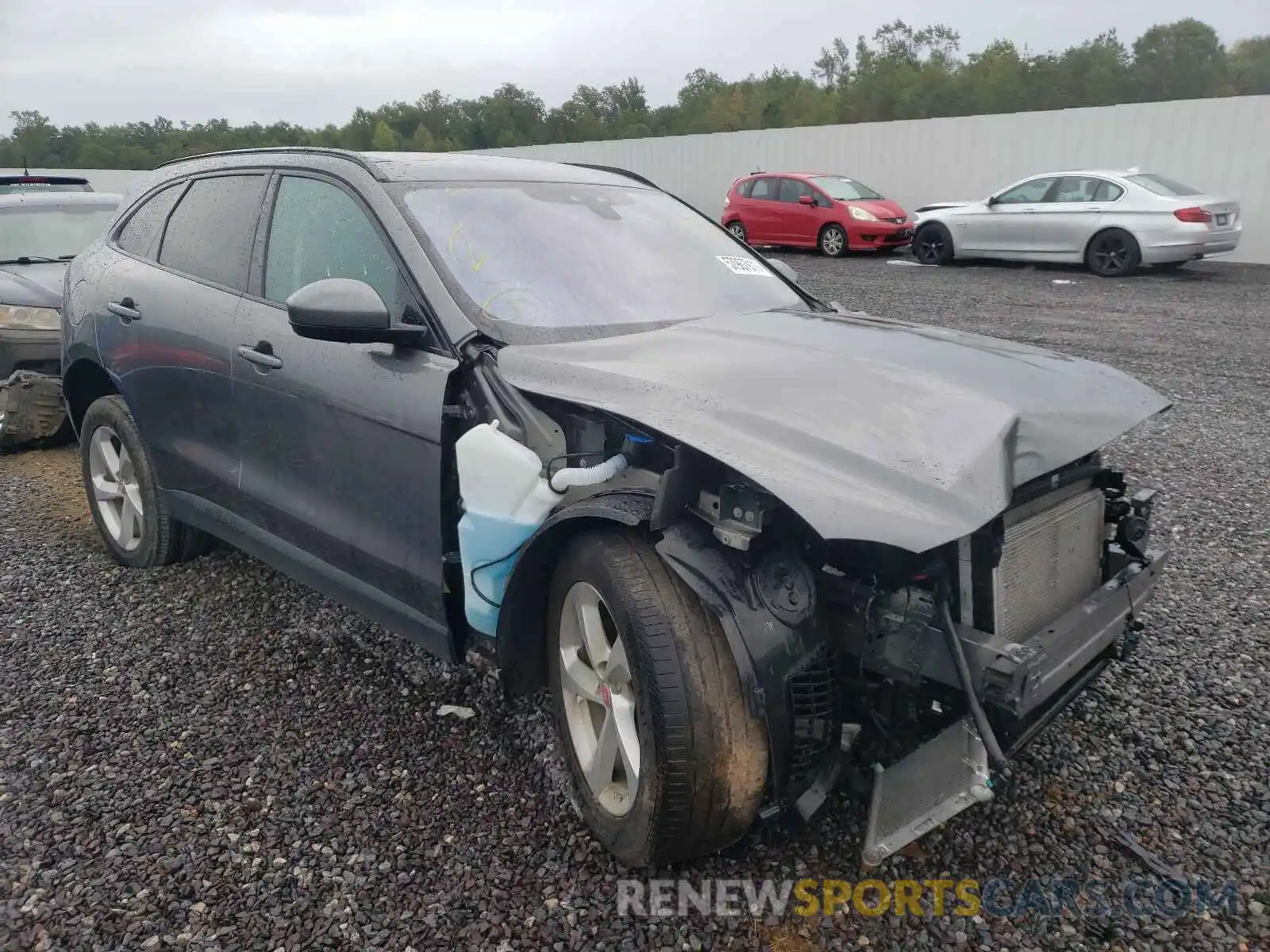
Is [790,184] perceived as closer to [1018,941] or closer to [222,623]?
[222,623]

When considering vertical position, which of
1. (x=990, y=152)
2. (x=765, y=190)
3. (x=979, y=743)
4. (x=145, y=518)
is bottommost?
(x=145, y=518)

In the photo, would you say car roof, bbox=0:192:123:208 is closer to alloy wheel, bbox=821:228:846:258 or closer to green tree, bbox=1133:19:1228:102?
alloy wheel, bbox=821:228:846:258

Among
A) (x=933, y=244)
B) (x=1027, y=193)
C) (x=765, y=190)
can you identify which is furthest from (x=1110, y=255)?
(x=765, y=190)

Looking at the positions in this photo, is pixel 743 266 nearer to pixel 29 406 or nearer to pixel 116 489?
pixel 116 489

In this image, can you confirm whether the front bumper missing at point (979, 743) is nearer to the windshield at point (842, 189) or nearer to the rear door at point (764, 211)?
the windshield at point (842, 189)

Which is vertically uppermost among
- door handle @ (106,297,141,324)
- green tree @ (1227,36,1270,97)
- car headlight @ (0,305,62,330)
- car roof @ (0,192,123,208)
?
green tree @ (1227,36,1270,97)

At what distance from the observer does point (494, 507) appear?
2.47 m

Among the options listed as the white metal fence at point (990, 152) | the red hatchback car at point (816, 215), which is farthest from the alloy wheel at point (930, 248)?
the white metal fence at point (990, 152)

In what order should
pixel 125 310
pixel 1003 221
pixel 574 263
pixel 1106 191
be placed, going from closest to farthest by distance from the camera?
pixel 574 263 < pixel 125 310 < pixel 1106 191 < pixel 1003 221

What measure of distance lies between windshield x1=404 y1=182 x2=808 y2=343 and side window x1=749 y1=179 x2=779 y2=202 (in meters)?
14.7

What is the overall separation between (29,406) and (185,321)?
3.28m

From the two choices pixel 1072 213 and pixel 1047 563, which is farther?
pixel 1072 213

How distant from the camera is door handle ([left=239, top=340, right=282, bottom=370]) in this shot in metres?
3.13

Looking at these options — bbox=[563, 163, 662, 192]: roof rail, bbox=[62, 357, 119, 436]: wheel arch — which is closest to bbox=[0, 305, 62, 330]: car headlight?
bbox=[62, 357, 119, 436]: wheel arch
